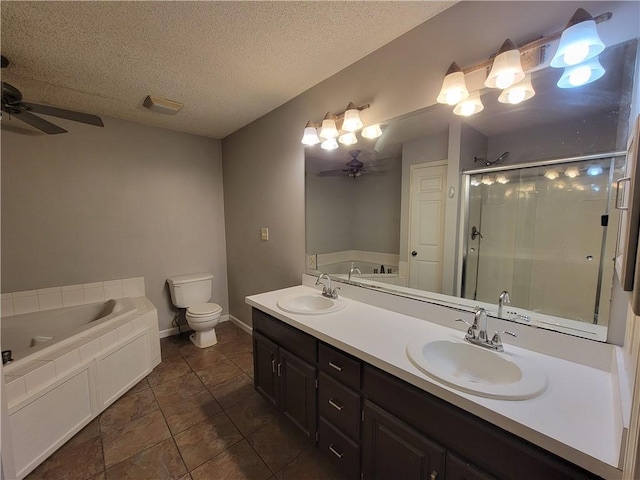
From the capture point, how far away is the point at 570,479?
687 millimetres

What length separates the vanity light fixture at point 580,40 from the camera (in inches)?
36.8

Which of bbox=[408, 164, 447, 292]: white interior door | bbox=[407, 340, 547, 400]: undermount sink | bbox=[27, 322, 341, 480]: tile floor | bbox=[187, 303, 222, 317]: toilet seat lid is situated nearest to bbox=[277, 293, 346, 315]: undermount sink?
bbox=[408, 164, 447, 292]: white interior door

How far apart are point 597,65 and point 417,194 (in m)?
0.84

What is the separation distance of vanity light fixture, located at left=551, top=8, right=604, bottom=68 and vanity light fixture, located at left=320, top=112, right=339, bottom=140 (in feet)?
3.86

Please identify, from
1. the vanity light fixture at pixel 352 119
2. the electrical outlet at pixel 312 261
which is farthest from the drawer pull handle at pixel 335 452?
the vanity light fixture at pixel 352 119

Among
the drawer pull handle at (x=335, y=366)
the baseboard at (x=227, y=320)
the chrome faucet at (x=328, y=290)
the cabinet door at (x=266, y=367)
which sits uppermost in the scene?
the chrome faucet at (x=328, y=290)

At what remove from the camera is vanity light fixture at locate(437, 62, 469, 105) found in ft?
4.11

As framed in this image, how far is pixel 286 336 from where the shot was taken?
160 centimetres

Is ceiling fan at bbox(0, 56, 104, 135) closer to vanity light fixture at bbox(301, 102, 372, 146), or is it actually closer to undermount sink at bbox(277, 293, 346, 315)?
vanity light fixture at bbox(301, 102, 372, 146)

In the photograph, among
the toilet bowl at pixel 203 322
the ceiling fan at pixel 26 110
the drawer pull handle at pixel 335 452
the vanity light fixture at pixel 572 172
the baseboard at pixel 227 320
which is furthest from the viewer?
the baseboard at pixel 227 320

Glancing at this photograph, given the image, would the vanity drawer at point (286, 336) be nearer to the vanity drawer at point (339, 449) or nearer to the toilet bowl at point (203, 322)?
the vanity drawer at point (339, 449)

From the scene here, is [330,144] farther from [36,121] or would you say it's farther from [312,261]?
[36,121]

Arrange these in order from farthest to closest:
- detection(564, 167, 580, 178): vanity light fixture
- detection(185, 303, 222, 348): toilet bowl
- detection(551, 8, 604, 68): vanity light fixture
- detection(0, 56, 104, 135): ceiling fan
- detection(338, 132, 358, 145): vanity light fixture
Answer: detection(185, 303, 222, 348): toilet bowl
detection(338, 132, 358, 145): vanity light fixture
detection(0, 56, 104, 135): ceiling fan
detection(564, 167, 580, 178): vanity light fixture
detection(551, 8, 604, 68): vanity light fixture

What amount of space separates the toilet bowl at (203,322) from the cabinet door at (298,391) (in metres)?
1.37
